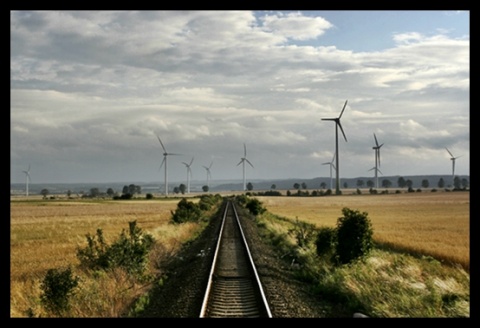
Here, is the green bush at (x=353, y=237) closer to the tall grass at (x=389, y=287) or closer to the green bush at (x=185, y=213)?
the tall grass at (x=389, y=287)

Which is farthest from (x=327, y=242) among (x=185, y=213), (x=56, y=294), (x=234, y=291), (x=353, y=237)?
(x=185, y=213)

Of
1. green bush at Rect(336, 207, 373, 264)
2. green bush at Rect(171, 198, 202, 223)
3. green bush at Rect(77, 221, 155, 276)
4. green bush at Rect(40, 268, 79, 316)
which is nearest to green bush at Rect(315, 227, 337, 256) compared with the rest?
green bush at Rect(336, 207, 373, 264)

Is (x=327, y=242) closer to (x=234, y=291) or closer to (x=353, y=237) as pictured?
(x=353, y=237)

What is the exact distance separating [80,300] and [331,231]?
33.6ft

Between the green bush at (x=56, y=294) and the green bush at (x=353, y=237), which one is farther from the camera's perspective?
the green bush at (x=353, y=237)

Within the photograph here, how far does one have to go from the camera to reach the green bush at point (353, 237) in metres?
17.8

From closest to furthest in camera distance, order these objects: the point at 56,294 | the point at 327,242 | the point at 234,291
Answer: the point at 56,294 < the point at 234,291 < the point at 327,242

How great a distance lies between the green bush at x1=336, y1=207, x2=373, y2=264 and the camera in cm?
1781

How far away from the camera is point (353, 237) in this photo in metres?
18.0

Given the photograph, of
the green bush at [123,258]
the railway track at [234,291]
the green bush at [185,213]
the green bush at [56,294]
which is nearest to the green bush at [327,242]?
the railway track at [234,291]

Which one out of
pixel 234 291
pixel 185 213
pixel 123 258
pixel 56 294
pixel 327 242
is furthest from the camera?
pixel 185 213
